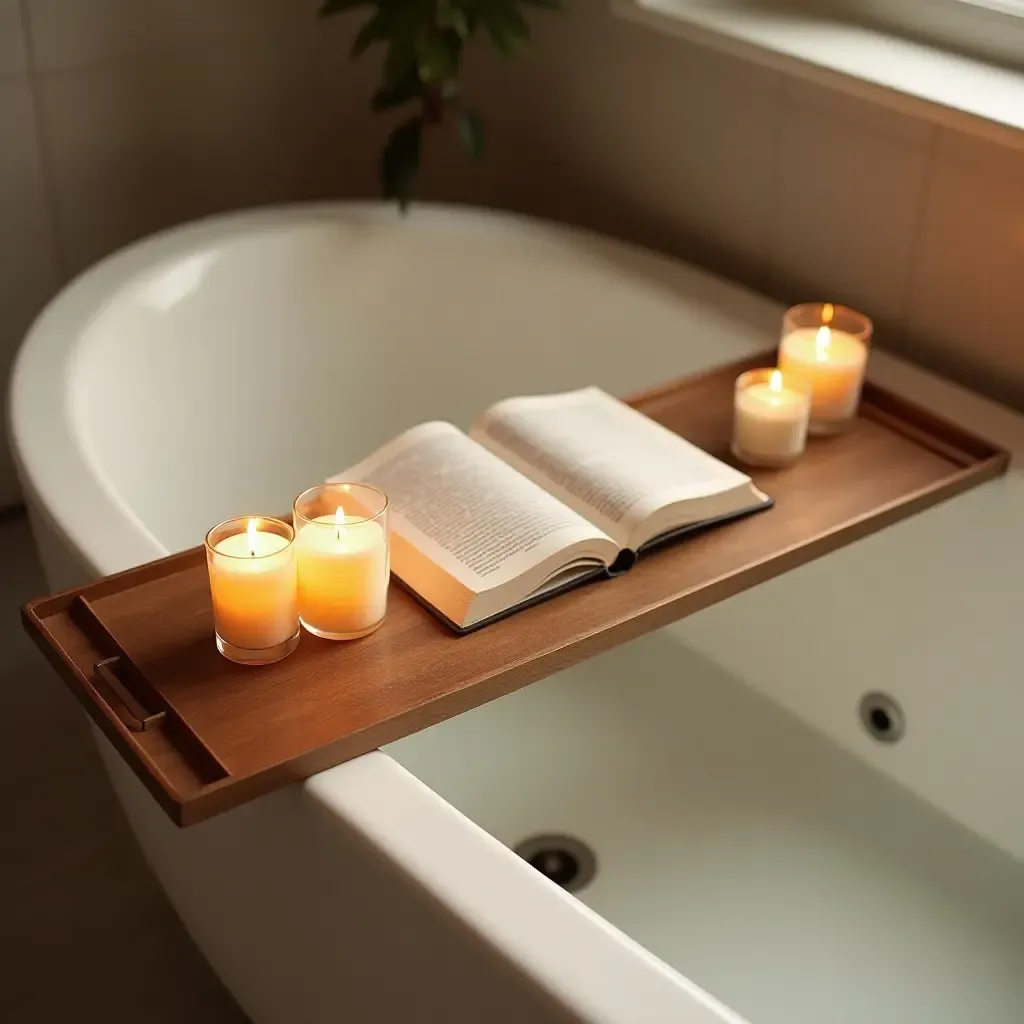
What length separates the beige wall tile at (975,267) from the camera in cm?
144

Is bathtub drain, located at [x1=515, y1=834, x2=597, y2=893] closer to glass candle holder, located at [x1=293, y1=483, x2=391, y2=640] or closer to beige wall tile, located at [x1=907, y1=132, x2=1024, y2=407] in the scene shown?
glass candle holder, located at [x1=293, y1=483, x2=391, y2=640]

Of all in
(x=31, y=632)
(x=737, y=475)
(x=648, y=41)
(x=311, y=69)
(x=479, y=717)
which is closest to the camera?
(x=31, y=632)

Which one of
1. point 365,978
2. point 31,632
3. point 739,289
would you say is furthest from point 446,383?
point 365,978

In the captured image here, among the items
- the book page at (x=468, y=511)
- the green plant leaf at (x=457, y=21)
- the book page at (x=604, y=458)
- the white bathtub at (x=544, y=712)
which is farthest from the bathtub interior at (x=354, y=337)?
the book page at (x=468, y=511)

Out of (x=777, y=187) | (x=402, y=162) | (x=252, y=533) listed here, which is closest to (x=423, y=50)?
(x=402, y=162)

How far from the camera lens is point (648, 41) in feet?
6.03

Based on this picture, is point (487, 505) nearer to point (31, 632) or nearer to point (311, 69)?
point (31, 632)

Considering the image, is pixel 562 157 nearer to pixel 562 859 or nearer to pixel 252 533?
pixel 562 859

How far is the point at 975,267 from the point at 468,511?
690 mm

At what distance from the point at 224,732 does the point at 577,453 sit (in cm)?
45

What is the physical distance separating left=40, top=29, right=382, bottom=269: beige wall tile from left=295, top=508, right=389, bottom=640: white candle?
117 centimetres

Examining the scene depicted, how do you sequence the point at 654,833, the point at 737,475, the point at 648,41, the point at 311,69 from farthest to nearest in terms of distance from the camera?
the point at 311,69 → the point at 648,41 → the point at 654,833 → the point at 737,475

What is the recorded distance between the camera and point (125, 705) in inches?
39.1

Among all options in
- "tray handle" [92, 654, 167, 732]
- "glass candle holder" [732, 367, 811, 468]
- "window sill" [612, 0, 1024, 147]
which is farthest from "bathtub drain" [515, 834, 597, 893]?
"window sill" [612, 0, 1024, 147]
